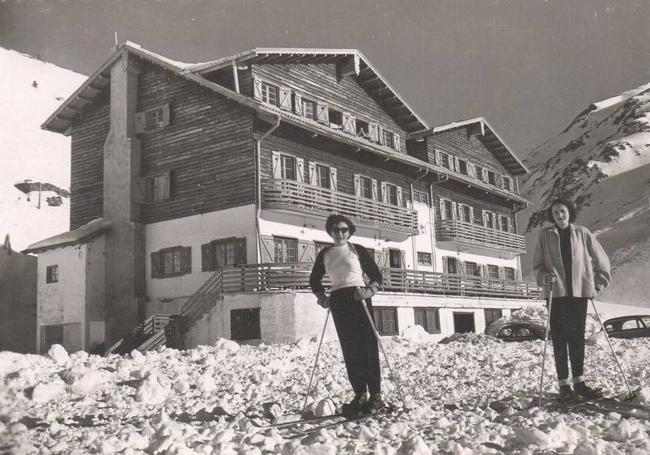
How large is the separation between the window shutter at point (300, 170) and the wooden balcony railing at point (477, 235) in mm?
9863

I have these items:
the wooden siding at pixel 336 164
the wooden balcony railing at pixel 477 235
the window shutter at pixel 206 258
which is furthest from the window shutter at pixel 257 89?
the wooden balcony railing at pixel 477 235

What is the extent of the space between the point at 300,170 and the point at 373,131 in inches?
264

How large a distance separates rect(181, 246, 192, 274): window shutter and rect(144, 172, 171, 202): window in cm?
232

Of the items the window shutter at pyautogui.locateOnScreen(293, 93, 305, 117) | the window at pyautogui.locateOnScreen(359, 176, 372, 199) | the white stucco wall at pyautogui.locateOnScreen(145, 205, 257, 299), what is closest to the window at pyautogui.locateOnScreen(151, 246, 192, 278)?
the white stucco wall at pyautogui.locateOnScreen(145, 205, 257, 299)

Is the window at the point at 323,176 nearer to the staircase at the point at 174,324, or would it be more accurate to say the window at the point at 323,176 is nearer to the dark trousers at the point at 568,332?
the staircase at the point at 174,324

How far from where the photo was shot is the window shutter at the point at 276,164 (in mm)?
21953

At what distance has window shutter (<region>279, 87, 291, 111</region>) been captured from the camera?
23.7 metres

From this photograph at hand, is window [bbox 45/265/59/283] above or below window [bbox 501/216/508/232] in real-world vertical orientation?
below

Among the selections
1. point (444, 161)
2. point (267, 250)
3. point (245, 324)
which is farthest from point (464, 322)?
point (245, 324)

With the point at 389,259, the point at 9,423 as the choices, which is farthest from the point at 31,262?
the point at 9,423

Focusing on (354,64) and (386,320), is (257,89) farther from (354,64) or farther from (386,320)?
(386,320)

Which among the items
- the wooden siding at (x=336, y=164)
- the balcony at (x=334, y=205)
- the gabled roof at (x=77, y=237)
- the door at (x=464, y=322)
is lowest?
the door at (x=464, y=322)

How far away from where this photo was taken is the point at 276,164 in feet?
72.5

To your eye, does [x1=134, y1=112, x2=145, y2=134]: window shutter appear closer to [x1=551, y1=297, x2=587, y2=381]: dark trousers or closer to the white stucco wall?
the white stucco wall
